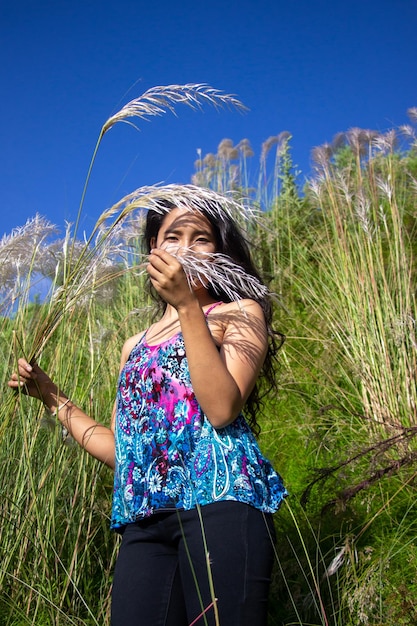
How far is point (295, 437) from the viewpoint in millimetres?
3449

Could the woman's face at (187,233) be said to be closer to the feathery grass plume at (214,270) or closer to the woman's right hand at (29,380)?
the feathery grass plume at (214,270)

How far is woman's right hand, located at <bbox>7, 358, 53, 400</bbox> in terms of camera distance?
1.77 metres

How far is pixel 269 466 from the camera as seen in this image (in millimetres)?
1565

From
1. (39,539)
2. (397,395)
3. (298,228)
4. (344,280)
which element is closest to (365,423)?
(397,395)

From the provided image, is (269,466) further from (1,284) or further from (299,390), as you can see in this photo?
(299,390)

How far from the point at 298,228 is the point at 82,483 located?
3843 mm

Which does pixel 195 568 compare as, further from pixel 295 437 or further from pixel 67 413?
pixel 295 437

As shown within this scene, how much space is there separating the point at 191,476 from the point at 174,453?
0.07 m

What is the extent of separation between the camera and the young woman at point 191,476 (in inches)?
55.0

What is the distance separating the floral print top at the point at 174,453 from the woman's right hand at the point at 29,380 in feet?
0.99

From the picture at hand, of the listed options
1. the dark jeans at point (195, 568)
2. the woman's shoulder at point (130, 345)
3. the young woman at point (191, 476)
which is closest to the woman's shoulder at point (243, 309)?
the young woman at point (191, 476)

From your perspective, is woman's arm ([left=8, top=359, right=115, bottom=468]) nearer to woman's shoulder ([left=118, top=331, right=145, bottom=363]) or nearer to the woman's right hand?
the woman's right hand

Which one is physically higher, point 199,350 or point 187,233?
point 187,233

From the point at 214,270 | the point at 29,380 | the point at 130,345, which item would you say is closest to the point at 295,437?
the point at 130,345
